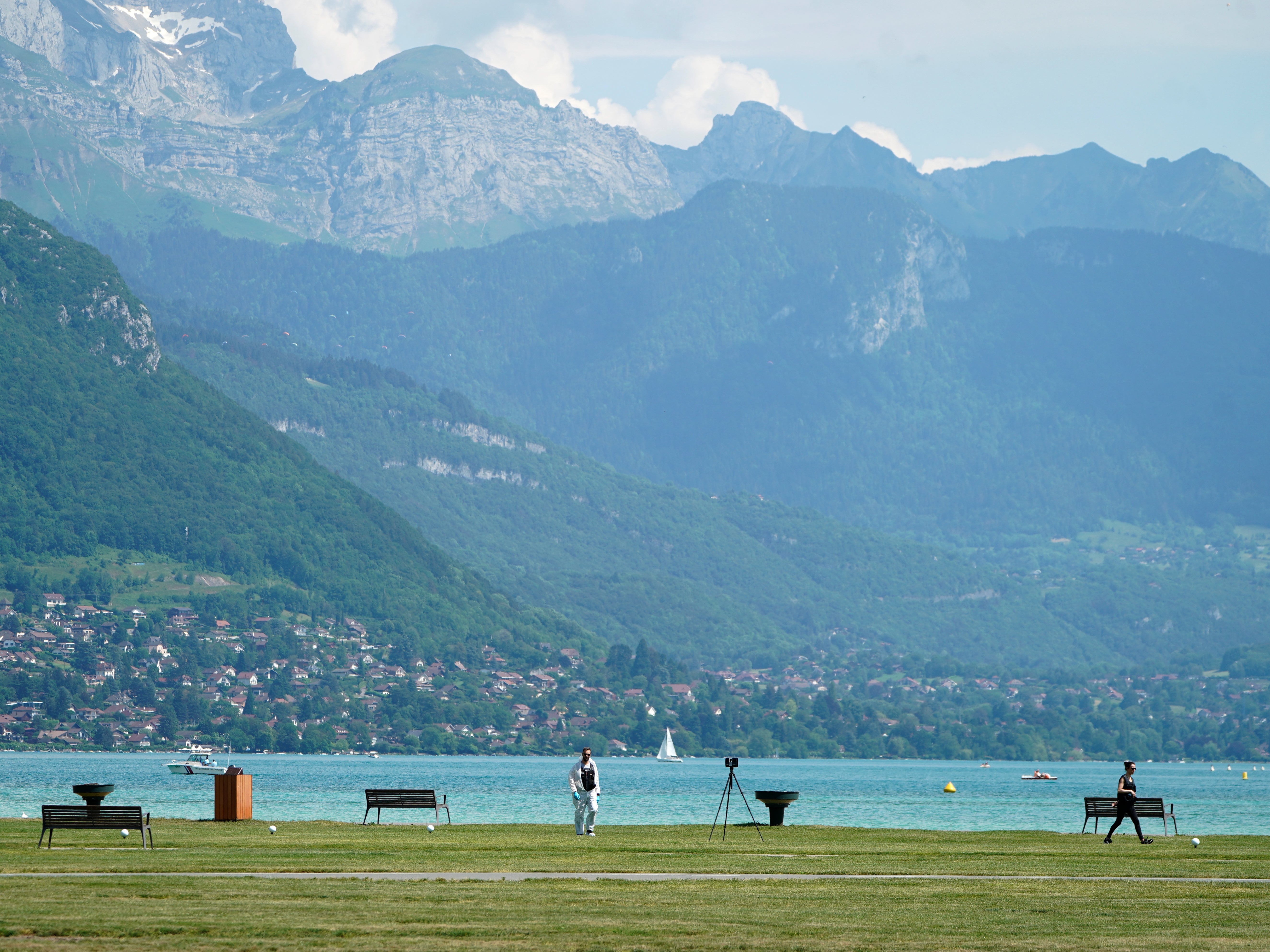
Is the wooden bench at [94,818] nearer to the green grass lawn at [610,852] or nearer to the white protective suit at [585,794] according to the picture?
the green grass lawn at [610,852]

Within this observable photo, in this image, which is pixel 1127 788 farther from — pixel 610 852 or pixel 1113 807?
pixel 610 852

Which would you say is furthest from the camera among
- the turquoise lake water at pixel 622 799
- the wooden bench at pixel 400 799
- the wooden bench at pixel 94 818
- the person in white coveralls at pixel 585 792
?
the turquoise lake water at pixel 622 799

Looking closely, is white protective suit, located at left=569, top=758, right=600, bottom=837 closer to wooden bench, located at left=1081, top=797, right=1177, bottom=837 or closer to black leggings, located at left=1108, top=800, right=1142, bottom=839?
wooden bench, located at left=1081, top=797, right=1177, bottom=837

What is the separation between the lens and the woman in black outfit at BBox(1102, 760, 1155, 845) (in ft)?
159

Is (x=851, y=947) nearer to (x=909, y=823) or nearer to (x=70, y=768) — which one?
(x=909, y=823)

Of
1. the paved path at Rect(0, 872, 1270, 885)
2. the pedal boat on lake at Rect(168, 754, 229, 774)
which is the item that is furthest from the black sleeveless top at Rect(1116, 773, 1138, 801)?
the pedal boat on lake at Rect(168, 754, 229, 774)

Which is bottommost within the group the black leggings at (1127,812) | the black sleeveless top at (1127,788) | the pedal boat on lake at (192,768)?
the black leggings at (1127,812)

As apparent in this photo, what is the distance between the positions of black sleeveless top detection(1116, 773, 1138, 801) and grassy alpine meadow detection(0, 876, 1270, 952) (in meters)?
12.1

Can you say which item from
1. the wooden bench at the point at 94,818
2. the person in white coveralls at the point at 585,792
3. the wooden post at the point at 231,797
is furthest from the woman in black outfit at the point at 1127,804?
the wooden post at the point at 231,797

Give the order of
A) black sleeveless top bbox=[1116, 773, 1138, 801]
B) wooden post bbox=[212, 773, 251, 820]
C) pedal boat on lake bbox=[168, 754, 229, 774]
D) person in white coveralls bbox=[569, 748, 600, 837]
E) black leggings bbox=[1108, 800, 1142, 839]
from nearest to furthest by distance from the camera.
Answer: person in white coveralls bbox=[569, 748, 600, 837] → black leggings bbox=[1108, 800, 1142, 839] → black sleeveless top bbox=[1116, 773, 1138, 801] → wooden post bbox=[212, 773, 251, 820] → pedal boat on lake bbox=[168, 754, 229, 774]

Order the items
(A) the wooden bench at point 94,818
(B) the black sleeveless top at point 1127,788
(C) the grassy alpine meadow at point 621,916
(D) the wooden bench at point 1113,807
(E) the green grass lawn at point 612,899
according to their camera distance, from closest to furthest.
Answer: (C) the grassy alpine meadow at point 621,916
(E) the green grass lawn at point 612,899
(A) the wooden bench at point 94,818
(B) the black sleeveless top at point 1127,788
(D) the wooden bench at point 1113,807

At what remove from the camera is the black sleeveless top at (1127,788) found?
160 feet

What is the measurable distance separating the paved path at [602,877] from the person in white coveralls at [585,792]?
830 centimetres

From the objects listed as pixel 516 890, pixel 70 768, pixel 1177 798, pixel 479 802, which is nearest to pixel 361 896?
pixel 516 890
